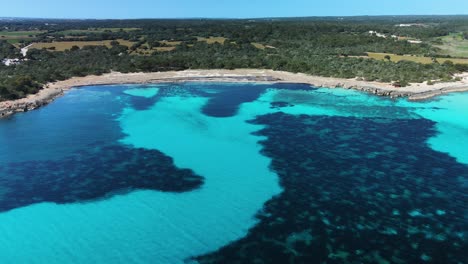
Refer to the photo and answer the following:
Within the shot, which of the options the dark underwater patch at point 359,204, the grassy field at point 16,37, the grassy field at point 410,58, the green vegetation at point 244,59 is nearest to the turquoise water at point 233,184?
the dark underwater patch at point 359,204

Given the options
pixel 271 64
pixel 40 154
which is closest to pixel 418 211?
pixel 40 154

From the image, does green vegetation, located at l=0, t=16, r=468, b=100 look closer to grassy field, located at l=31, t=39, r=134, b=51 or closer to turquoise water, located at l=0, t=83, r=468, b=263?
grassy field, located at l=31, t=39, r=134, b=51

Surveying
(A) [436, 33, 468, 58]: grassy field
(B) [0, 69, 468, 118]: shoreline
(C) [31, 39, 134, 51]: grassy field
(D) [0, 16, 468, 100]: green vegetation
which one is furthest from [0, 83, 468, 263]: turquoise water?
(C) [31, 39, 134, 51]: grassy field

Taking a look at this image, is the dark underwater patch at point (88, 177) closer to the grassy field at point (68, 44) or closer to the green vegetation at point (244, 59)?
the green vegetation at point (244, 59)

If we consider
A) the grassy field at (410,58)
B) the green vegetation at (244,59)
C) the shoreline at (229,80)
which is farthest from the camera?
the grassy field at (410,58)

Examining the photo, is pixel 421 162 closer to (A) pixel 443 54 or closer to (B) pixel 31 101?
(B) pixel 31 101

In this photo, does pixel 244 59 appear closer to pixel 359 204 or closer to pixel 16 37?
pixel 359 204
